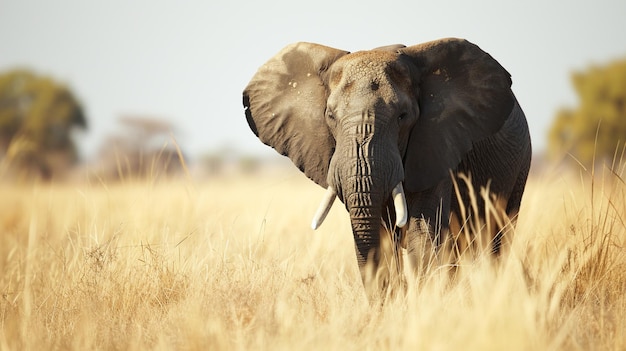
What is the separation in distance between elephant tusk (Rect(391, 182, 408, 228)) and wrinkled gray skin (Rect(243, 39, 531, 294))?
0.21ft

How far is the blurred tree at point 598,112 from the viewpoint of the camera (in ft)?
94.1

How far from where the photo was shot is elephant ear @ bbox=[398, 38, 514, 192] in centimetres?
566

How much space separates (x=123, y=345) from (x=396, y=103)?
2342 mm

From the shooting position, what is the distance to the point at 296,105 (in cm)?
611

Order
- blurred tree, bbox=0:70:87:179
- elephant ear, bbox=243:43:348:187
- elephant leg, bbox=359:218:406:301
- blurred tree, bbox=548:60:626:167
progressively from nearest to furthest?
elephant leg, bbox=359:218:406:301 < elephant ear, bbox=243:43:348:187 < blurred tree, bbox=548:60:626:167 < blurred tree, bbox=0:70:87:179

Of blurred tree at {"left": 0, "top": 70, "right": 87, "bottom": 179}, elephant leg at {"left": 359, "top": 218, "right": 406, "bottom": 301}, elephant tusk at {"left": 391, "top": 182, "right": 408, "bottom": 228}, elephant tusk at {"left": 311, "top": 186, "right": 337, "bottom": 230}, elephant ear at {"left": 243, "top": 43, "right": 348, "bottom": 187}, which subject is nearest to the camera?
elephant tusk at {"left": 391, "top": 182, "right": 408, "bottom": 228}

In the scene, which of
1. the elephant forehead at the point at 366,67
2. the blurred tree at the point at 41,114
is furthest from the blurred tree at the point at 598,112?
the elephant forehead at the point at 366,67

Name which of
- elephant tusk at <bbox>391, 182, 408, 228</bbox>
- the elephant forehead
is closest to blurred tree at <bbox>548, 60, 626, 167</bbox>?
the elephant forehead

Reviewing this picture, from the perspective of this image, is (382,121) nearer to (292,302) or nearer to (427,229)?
(427,229)

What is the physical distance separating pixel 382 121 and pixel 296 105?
3.49ft

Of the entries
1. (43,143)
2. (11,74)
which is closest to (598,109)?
(43,143)

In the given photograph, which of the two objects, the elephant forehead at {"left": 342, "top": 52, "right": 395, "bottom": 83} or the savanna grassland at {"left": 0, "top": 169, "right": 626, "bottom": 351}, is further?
the elephant forehead at {"left": 342, "top": 52, "right": 395, "bottom": 83}

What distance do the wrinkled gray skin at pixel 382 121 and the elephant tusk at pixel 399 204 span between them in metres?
0.06

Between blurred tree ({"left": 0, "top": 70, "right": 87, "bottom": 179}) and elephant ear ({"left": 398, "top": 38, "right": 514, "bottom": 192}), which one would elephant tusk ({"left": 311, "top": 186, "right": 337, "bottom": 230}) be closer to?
elephant ear ({"left": 398, "top": 38, "right": 514, "bottom": 192})
